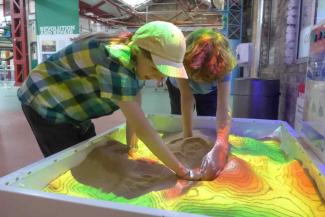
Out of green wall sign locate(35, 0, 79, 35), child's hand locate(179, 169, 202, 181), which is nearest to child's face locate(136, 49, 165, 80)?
child's hand locate(179, 169, 202, 181)

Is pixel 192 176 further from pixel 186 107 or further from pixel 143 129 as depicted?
pixel 186 107

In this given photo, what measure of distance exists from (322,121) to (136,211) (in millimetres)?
1024

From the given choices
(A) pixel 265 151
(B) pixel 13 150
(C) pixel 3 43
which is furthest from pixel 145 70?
(C) pixel 3 43

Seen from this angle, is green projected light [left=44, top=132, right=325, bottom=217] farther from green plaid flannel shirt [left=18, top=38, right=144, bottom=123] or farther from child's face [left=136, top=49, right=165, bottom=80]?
child's face [left=136, top=49, right=165, bottom=80]

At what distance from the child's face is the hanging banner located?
4.52 meters

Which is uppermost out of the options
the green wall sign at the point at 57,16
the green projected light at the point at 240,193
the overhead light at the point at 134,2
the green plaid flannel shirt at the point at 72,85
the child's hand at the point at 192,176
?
the overhead light at the point at 134,2

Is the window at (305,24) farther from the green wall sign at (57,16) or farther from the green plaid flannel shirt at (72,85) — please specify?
the green wall sign at (57,16)

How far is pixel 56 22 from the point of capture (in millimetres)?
5508

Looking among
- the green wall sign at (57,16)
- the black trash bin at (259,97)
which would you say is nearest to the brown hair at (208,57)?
the black trash bin at (259,97)

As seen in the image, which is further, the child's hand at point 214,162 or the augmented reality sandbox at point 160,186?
the child's hand at point 214,162

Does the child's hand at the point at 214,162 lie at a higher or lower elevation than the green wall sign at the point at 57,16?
lower

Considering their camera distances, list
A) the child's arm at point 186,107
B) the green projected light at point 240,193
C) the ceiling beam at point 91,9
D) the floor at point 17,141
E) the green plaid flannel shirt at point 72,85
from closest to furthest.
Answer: the green projected light at point 240,193 < the green plaid flannel shirt at point 72,85 < the child's arm at point 186,107 < the floor at point 17,141 < the ceiling beam at point 91,9

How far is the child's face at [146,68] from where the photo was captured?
1.00 m

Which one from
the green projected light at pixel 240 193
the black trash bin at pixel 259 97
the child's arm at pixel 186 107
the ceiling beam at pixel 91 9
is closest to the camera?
the green projected light at pixel 240 193
